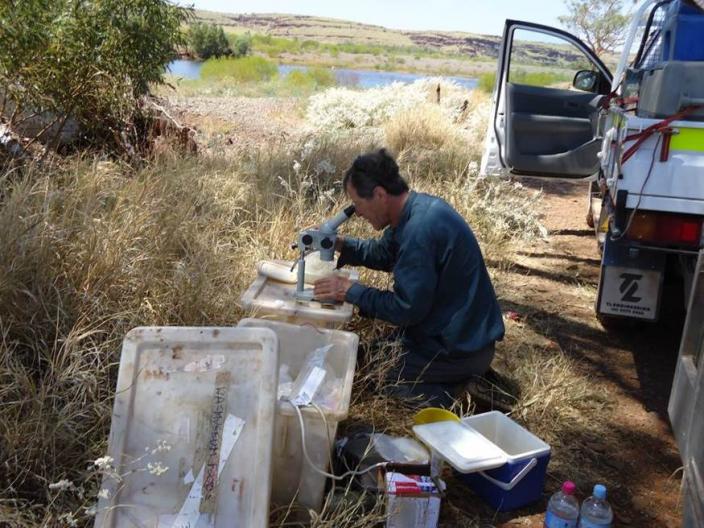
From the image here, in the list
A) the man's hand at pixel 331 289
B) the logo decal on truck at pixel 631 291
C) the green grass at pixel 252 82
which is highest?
the green grass at pixel 252 82

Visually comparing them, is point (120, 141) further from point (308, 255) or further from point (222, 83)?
point (222, 83)

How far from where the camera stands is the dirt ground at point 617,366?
120 inches

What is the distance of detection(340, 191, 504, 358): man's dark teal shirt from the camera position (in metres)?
3.15

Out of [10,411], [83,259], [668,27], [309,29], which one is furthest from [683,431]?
[309,29]

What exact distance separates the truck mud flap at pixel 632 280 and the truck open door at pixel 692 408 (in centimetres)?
168

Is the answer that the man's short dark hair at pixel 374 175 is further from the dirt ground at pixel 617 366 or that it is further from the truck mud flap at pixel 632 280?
the truck mud flap at pixel 632 280

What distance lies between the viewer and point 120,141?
6.11 meters

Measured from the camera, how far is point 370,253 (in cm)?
363

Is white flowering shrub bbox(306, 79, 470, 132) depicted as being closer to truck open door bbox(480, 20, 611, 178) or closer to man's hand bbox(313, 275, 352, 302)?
truck open door bbox(480, 20, 611, 178)

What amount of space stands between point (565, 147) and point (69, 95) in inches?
170

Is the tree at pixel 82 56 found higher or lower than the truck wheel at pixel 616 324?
higher

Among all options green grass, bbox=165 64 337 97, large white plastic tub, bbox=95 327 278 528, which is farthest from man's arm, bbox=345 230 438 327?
green grass, bbox=165 64 337 97

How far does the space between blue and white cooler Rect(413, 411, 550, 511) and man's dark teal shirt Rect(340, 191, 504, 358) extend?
46 cm

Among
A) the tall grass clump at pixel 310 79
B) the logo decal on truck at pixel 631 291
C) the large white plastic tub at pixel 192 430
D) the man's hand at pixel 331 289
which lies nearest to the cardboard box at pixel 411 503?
the large white plastic tub at pixel 192 430
